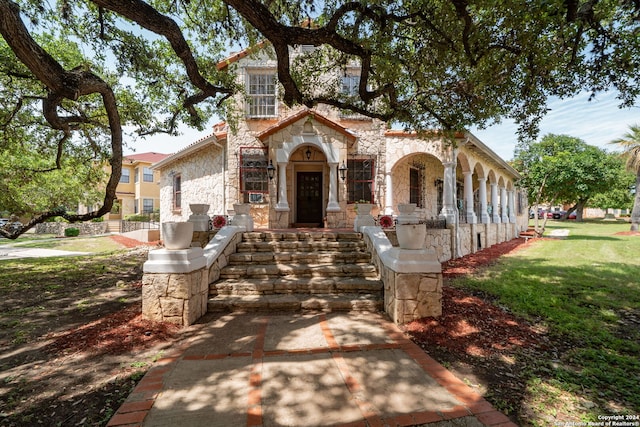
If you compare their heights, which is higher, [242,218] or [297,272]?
[242,218]

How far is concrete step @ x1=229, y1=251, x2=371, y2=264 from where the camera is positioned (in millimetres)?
5773

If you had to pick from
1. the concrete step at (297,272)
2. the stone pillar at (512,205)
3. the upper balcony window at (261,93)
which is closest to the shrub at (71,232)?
the upper balcony window at (261,93)

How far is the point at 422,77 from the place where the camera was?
6383 millimetres

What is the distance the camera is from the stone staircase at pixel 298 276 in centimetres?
450

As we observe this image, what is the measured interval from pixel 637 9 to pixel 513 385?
5164 millimetres

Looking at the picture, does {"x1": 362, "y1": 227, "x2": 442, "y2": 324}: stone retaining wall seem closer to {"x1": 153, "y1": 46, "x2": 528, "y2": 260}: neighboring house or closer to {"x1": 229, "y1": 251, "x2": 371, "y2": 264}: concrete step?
{"x1": 229, "y1": 251, "x2": 371, "y2": 264}: concrete step

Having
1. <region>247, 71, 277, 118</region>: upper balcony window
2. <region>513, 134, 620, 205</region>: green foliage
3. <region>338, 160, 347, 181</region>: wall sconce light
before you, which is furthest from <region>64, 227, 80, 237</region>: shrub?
<region>513, 134, 620, 205</region>: green foliage

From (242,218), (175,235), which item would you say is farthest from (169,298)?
(242,218)

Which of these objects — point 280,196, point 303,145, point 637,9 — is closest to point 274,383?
point 637,9

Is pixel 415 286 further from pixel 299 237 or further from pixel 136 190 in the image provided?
pixel 136 190

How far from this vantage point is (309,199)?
35.4 feet

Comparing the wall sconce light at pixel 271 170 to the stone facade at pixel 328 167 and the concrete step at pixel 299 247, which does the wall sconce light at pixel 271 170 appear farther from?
the concrete step at pixel 299 247

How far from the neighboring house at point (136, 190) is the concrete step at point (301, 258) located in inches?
1040

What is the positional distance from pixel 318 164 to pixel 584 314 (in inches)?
332
